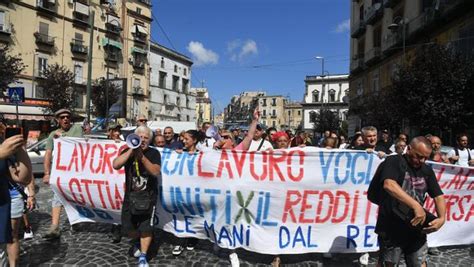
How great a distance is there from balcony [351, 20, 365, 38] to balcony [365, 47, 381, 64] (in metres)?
2.82

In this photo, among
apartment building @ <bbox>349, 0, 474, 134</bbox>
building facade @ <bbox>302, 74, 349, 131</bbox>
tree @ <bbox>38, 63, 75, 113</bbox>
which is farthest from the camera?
building facade @ <bbox>302, 74, 349, 131</bbox>

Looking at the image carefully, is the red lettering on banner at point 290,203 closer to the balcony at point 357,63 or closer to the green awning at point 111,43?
the balcony at point 357,63

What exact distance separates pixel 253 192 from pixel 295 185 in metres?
0.54

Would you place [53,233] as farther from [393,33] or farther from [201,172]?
[393,33]

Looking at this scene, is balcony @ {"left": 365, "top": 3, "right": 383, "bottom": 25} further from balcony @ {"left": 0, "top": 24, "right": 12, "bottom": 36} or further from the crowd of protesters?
balcony @ {"left": 0, "top": 24, "right": 12, "bottom": 36}

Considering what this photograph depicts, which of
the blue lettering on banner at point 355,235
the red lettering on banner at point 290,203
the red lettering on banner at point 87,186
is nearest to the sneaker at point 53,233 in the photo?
the red lettering on banner at point 87,186

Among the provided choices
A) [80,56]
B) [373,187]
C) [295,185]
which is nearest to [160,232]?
[295,185]

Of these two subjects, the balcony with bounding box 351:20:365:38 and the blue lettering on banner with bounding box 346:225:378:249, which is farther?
the balcony with bounding box 351:20:365:38

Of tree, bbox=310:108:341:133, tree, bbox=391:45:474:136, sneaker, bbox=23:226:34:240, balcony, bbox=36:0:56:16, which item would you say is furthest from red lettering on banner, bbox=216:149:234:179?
tree, bbox=310:108:341:133

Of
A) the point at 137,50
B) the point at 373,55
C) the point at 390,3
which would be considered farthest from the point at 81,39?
the point at 390,3

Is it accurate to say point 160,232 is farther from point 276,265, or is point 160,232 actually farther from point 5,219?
point 5,219

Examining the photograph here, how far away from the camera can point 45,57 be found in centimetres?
3559

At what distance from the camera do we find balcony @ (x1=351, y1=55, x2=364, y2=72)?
121ft

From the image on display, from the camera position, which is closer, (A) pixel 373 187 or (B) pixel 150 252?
(A) pixel 373 187
